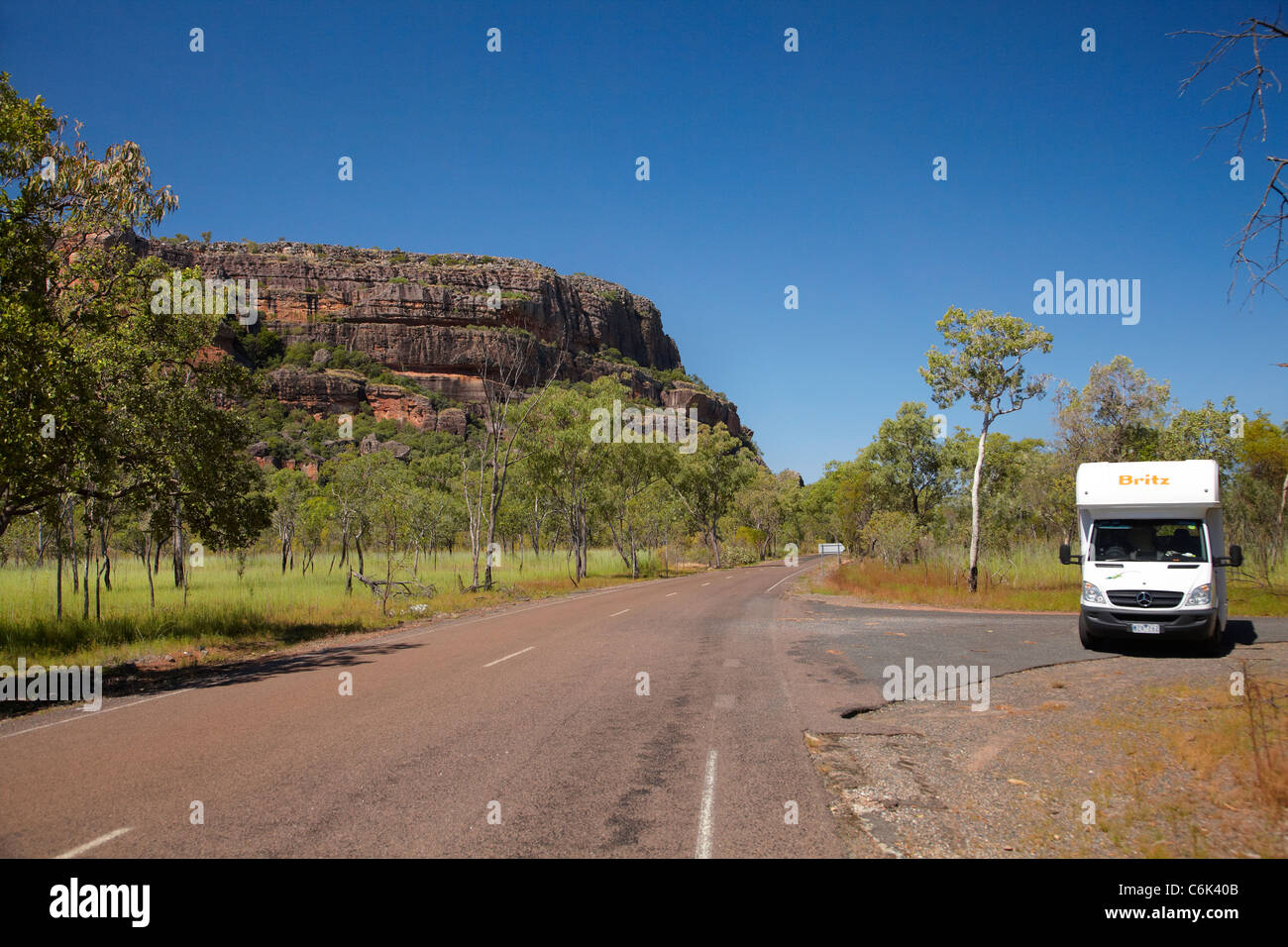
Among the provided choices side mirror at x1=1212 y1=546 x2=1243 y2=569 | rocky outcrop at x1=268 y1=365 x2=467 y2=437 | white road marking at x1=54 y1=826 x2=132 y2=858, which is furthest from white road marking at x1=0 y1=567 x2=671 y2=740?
rocky outcrop at x1=268 y1=365 x2=467 y2=437

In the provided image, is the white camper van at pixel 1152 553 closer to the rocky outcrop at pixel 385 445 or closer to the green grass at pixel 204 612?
the green grass at pixel 204 612

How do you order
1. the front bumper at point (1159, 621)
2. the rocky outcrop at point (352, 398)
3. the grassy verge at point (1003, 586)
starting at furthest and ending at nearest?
the rocky outcrop at point (352, 398), the grassy verge at point (1003, 586), the front bumper at point (1159, 621)

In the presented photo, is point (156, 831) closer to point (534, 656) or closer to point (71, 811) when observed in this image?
point (71, 811)

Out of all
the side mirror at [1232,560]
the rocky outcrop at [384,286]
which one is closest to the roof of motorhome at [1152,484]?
the side mirror at [1232,560]

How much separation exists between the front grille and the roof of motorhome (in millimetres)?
1709

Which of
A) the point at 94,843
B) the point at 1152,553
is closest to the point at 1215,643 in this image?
the point at 1152,553

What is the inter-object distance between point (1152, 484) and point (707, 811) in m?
12.0

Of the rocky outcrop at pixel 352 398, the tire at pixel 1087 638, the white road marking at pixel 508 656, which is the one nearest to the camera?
the white road marking at pixel 508 656

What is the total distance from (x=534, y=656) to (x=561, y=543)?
67.9 metres

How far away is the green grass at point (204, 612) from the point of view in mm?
13859

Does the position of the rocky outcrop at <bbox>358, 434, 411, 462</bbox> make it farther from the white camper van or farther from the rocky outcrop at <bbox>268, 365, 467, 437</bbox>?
the white camper van

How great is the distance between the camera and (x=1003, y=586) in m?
24.5

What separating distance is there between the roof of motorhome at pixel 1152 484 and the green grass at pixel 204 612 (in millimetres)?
16646

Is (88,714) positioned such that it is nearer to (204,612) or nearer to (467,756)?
(467,756)
